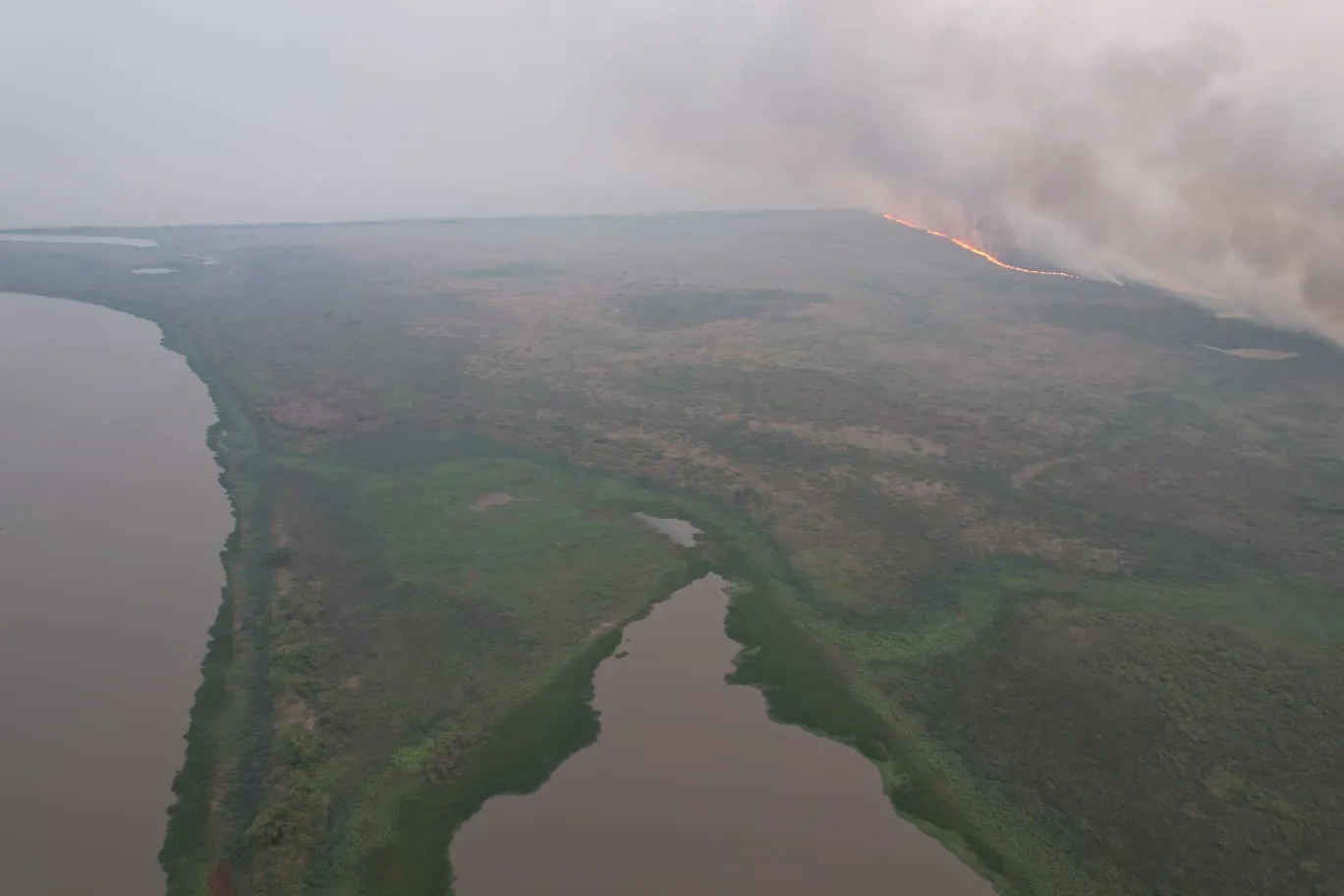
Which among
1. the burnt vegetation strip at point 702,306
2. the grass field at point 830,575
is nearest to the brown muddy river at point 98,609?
the grass field at point 830,575

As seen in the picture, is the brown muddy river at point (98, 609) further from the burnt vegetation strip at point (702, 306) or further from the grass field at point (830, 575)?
the burnt vegetation strip at point (702, 306)

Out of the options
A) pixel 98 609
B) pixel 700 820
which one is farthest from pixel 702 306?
pixel 700 820

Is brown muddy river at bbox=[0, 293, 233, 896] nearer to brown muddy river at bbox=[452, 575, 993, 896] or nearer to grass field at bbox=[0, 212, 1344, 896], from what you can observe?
grass field at bbox=[0, 212, 1344, 896]

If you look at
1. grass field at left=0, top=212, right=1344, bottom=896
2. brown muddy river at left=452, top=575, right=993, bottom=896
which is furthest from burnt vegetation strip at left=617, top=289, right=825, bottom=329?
brown muddy river at left=452, top=575, right=993, bottom=896

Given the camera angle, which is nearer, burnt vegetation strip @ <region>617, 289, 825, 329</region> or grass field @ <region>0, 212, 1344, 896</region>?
grass field @ <region>0, 212, 1344, 896</region>

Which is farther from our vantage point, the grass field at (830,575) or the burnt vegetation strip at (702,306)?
the burnt vegetation strip at (702,306)

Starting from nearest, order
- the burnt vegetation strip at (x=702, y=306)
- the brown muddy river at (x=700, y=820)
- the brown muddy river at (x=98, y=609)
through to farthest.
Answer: the brown muddy river at (x=700, y=820) → the brown muddy river at (x=98, y=609) → the burnt vegetation strip at (x=702, y=306)

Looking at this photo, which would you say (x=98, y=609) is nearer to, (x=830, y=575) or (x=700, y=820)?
(x=700, y=820)
